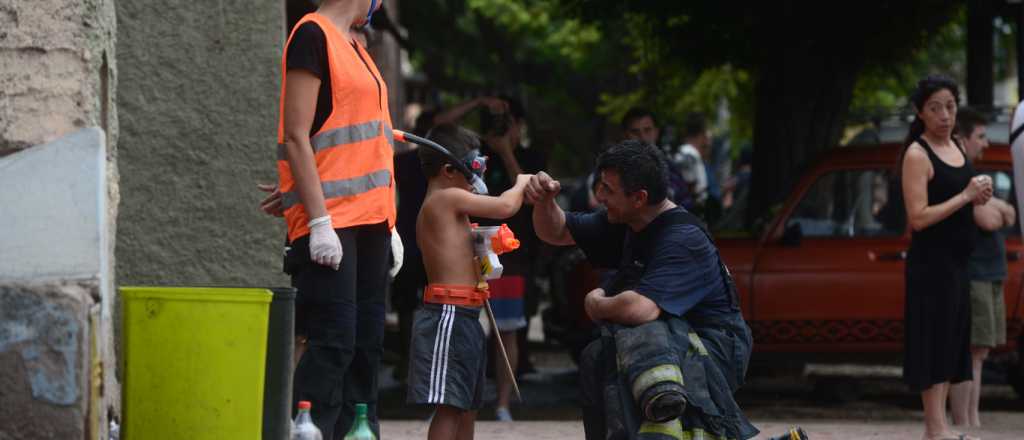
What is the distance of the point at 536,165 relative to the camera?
29.8 ft

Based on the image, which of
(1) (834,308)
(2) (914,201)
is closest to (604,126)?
(1) (834,308)

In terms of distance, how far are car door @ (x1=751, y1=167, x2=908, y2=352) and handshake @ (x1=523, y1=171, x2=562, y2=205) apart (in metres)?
4.40

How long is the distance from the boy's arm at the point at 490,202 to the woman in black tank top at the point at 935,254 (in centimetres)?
237

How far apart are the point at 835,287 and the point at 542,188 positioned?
4603 millimetres

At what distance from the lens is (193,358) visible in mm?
4648

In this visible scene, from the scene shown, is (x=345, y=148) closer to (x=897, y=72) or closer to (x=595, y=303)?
(x=595, y=303)

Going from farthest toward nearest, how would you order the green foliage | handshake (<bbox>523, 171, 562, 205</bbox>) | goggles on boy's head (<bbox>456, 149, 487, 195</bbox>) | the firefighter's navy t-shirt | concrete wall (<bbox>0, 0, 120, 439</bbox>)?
the green foliage → goggles on boy's head (<bbox>456, 149, 487, 195</bbox>) → handshake (<bbox>523, 171, 562, 205</bbox>) → the firefighter's navy t-shirt → concrete wall (<bbox>0, 0, 120, 439</bbox>)

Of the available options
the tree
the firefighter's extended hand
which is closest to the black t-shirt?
the firefighter's extended hand

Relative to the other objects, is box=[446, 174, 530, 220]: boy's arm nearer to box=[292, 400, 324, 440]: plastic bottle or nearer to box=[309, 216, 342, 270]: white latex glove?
box=[309, 216, 342, 270]: white latex glove

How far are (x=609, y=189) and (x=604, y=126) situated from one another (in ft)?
79.5

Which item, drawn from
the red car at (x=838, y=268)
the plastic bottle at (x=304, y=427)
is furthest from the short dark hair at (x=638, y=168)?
the red car at (x=838, y=268)

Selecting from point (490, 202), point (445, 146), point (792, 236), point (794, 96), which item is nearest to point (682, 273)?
point (490, 202)

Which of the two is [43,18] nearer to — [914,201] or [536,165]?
[914,201]

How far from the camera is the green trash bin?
4.64 metres
